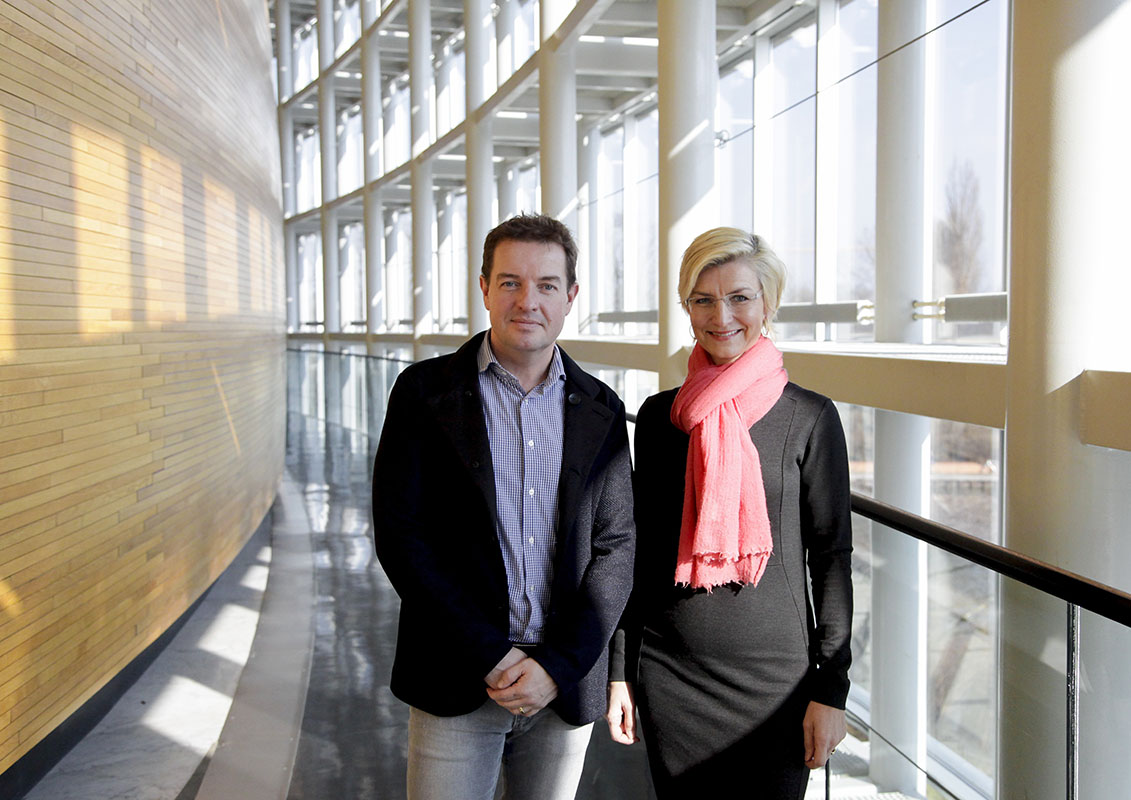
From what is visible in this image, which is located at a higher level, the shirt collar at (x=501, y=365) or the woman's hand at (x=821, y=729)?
the shirt collar at (x=501, y=365)

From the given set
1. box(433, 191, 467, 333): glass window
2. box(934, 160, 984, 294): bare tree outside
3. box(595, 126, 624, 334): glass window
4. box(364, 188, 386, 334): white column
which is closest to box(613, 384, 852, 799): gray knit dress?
box(934, 160, 984, 294): bare tree outside

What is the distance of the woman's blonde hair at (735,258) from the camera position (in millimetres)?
2342

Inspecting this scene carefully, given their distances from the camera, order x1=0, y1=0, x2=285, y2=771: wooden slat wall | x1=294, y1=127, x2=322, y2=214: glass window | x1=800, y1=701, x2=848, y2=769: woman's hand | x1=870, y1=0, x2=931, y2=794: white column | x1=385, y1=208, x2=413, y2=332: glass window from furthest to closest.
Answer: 1. x1=294, y1=127, x2=322, y2=214: glass window
2. x1=385, y1=208, x2=413, y2=332: glass window
3. x1=870, y1=0, x2=931, y2=794: white column
4. x1=0, y1=0, x2=285, y2=771: wooden slat wall
5. x1=800, y1=701, x2=848, y2=769: woman's hand

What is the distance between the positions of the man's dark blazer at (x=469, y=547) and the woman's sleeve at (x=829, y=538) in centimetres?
42

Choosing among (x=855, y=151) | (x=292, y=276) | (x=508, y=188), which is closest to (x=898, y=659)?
(x=855, y=151)

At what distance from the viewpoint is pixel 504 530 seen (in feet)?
7.70

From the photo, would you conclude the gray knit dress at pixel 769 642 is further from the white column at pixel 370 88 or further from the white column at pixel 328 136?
the white column at pixel 328 136

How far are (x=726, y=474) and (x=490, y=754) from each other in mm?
851

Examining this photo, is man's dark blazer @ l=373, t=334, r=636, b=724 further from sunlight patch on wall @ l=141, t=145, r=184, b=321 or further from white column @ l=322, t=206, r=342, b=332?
white column @ l=322, t=206, r=342, b=332

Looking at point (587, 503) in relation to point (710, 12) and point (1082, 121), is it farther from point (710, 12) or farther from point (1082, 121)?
point (710, 12)

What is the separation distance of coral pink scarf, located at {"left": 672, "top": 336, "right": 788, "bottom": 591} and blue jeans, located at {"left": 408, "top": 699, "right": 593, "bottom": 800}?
19.7 inches

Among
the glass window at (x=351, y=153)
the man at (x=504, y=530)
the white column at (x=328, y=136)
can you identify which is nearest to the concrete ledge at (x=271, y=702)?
the man at (x=504, y=530)

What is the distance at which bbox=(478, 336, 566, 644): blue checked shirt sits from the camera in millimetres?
2350

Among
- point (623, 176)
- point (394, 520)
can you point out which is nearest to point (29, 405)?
point (394, 520)
